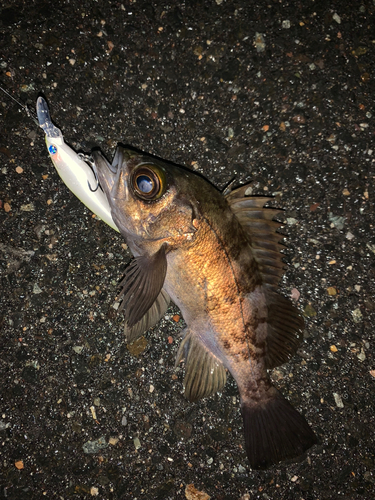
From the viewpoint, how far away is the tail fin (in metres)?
2.19

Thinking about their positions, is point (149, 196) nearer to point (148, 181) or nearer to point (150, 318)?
point (148, 181)

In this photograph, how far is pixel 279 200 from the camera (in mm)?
2617

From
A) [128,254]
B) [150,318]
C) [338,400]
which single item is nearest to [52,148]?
[128,254]

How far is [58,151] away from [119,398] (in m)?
1.88

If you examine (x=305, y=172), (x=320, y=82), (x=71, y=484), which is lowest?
(x=71, y=484)

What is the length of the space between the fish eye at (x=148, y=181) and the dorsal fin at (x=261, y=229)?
1.63 ft

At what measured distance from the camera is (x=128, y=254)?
2.58m

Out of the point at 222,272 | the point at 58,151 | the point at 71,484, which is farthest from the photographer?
the point at 71,484

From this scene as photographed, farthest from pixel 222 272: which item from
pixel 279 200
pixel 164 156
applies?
pixel 164 156

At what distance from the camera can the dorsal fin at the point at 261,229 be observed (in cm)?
215

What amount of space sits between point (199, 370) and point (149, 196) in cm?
129

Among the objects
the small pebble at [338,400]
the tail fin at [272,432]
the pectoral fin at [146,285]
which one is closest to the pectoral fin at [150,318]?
the pectoral fin at [146,285]

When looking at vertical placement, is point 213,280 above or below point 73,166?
below

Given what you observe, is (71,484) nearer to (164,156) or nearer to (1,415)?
(1,415)
